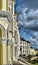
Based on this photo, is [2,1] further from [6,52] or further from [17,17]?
[17,17]

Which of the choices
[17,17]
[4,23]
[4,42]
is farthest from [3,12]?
[17,17]

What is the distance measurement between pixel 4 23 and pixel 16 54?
2.57 metres

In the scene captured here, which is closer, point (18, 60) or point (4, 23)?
point (4, 23)

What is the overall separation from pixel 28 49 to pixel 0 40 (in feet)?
8.00

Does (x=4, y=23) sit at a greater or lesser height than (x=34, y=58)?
greater

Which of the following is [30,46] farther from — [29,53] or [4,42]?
[4,42]

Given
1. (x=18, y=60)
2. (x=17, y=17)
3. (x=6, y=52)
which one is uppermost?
(x=17, y=17)

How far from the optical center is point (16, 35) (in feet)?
23.1

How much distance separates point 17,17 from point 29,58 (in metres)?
1.06

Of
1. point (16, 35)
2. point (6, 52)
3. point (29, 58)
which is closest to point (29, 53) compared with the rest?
point (29, 58)

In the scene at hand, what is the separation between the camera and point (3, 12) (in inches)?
172

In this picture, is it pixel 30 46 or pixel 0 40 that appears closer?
pixel 0 40

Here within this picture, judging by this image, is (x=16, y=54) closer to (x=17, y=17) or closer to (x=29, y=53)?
(x=29, y=53)

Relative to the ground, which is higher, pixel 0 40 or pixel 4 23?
pixel 4 23
